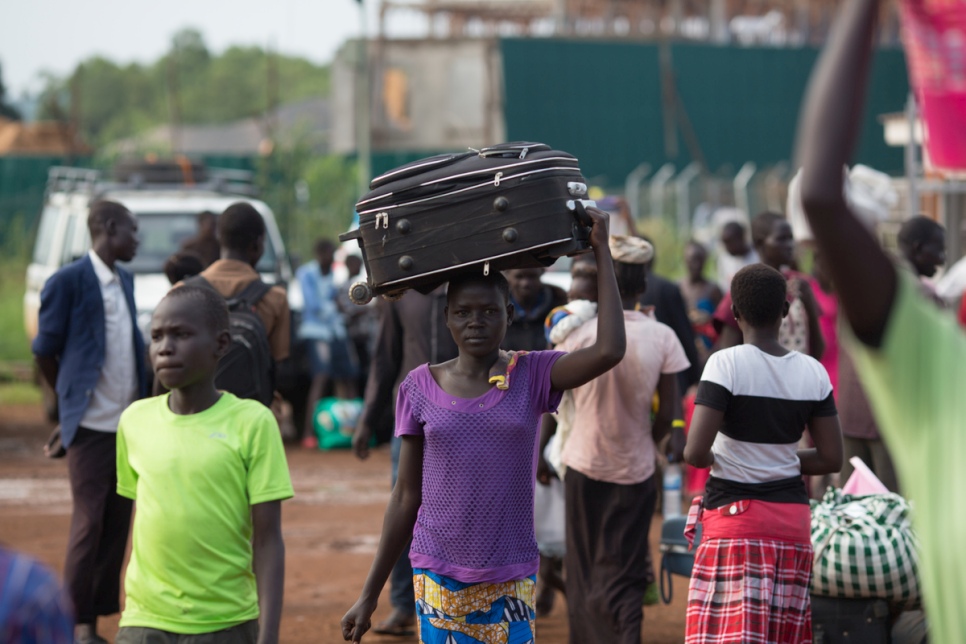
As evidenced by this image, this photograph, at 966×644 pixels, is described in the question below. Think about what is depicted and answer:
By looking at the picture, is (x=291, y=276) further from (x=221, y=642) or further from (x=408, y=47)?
(x=408, y=47)

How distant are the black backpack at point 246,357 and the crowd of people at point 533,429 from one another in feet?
0.05

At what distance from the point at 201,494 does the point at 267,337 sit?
7.94 feet

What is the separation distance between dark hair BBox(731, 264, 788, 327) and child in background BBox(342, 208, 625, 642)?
0.94 m

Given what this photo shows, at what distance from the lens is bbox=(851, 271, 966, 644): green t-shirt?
2.05 m

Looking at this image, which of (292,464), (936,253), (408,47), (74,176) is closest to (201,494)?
(936,253)

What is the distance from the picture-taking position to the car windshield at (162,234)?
12625mm

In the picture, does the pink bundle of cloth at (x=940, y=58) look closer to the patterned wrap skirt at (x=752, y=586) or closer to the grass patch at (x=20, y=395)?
the patterned wrap skirt at (x=752, y=586)

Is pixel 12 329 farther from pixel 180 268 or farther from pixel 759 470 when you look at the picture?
pixel 759 470

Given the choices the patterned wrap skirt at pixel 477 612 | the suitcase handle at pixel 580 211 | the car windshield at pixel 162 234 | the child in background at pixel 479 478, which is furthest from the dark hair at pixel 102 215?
the car windshield at pixel 162 234

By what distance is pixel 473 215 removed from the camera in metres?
3.92

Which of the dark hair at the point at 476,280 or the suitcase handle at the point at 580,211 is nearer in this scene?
the suitcase handle at the point at 580,211

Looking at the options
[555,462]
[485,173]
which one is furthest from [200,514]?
[555,462]

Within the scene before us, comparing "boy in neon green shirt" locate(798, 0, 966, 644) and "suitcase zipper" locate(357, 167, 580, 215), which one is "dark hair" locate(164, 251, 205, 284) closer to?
"suitcase zipper" locate(357, 167, 580, 215)

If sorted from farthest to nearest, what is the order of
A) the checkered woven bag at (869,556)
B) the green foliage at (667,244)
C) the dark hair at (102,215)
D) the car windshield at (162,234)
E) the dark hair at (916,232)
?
the green foliage at (667,244)
the car windshield at (162,234)
the dark hair at (916,232)
the dark hair at (102,215)
the checkered woven bag at (869,556)
